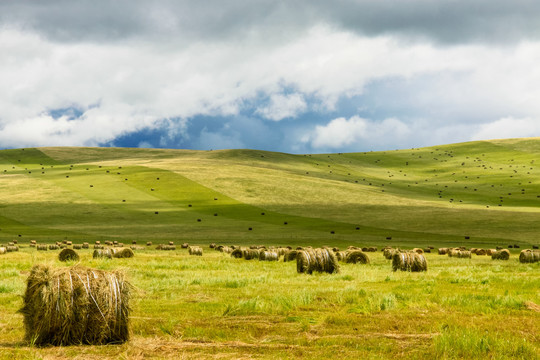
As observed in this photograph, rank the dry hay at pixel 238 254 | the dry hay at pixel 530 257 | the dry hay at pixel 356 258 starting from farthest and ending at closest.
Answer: the dry hay at pixel 238 254 → the dry hay at pixel 530 257 → the dry hay at pixel 356 258

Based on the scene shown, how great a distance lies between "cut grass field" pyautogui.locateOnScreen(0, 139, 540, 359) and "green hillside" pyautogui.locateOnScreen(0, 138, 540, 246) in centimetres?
49

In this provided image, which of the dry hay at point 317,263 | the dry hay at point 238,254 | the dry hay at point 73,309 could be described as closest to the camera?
the dry hay at point 73,309

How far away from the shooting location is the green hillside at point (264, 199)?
75.0m

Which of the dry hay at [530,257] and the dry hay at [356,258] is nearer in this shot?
the dry hay at [356,258]

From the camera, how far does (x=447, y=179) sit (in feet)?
513

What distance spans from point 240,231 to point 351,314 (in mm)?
63978

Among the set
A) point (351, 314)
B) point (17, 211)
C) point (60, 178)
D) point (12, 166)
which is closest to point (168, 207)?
point (17, 211)

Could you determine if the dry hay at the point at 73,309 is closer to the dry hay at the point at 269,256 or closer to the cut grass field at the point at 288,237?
the cut grass field at the point at 288,237

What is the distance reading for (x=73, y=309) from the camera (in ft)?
39.6

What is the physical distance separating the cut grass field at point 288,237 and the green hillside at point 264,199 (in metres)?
0.49

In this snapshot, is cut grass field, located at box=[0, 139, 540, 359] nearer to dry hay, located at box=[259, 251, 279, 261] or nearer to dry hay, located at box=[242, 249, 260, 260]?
dry hay, located at box=[242, 249, 260, 260]

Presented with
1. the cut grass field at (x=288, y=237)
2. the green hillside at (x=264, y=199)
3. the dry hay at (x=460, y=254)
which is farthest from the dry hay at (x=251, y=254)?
the green hillside at (x=264, y=199)

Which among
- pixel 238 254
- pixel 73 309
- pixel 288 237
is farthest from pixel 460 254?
pixel 73 309

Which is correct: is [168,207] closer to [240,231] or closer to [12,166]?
[240,231]
